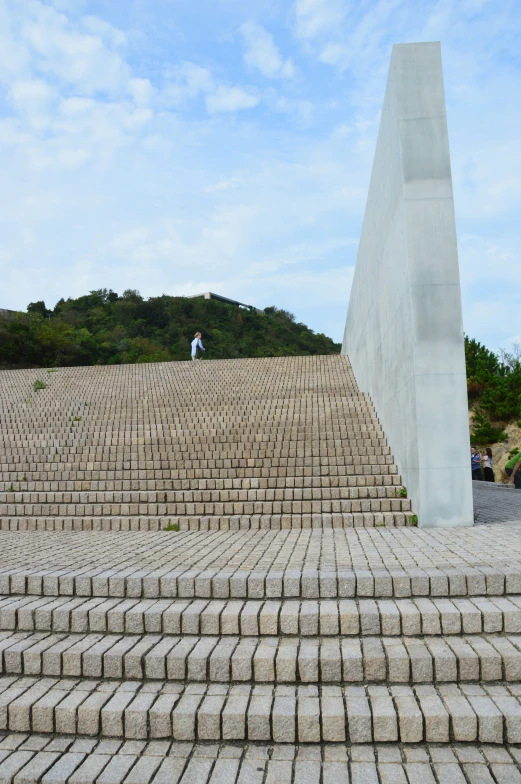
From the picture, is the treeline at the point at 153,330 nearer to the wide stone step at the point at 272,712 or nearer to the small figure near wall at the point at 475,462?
the small figure near wall at the point at 475,462

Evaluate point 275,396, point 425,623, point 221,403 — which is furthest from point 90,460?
point 425,623

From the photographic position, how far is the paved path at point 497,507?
20.5 ft

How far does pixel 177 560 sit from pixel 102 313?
46.2m

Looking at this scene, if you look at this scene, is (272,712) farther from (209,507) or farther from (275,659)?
(209,507)

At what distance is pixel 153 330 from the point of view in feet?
159

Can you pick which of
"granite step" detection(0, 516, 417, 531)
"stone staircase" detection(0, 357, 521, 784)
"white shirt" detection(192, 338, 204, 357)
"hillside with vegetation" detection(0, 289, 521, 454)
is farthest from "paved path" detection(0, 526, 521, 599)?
"hillside with vegetation" detection(0, 289, 521, 454)

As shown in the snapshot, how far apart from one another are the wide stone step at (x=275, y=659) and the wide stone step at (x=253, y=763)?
330mm

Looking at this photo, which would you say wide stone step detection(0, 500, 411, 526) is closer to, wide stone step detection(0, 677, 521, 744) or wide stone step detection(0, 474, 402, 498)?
wide stone step detection(0, 474, 402, 498)

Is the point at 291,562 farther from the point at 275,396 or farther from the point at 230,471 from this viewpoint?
the point at 275,396

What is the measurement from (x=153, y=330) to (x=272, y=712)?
154 feet

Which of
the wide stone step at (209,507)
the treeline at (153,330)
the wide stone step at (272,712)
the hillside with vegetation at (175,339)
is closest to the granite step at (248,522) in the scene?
the wide stone step at (209,507)

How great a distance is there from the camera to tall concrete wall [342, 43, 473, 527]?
224 inches

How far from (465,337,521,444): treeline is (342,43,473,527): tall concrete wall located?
14741mm

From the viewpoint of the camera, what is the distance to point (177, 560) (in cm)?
410
